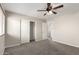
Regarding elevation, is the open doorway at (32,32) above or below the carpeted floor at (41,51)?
above

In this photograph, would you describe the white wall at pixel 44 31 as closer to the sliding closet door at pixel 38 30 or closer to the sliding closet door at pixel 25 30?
the sliding closet door at pixel 38 30

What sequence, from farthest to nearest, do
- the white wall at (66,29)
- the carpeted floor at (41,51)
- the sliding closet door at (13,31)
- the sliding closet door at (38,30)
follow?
the sliding closet door at (38,30)
the sliding closet door at (13,31)
the white wall at (66,29)
the carpeted floor at (41,51)

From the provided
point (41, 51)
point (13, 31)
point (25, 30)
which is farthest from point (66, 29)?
point (13, 31)

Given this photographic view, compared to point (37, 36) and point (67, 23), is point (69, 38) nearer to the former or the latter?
point (67, 23)

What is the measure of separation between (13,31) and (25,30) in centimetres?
82

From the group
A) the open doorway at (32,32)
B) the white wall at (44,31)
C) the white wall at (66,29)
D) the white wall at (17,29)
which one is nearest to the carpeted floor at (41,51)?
the white wall at (66,29)

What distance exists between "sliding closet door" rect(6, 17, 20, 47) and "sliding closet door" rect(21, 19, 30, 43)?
29cm

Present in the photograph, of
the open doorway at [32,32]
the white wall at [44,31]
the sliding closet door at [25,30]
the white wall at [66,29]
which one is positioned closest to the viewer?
the white wall at [66,29]

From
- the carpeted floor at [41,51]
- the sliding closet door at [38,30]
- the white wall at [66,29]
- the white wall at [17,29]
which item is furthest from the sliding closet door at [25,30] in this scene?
the white wall at [66,29]

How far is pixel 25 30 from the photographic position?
15.7 ft

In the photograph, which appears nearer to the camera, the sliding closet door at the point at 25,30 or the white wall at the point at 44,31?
the sliding closet door at the point at 25,30

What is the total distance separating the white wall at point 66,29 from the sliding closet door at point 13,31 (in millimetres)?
2598

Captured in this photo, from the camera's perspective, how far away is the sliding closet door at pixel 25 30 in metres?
4.66

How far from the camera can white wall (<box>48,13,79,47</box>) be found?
12.1 ft
